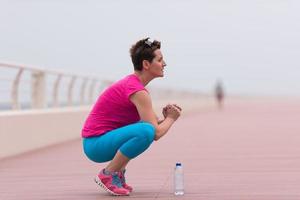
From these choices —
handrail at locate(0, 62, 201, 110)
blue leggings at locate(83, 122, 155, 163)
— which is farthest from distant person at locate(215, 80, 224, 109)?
blue leggings at locate(83, 122, 155, 163)

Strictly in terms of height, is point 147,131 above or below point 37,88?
above

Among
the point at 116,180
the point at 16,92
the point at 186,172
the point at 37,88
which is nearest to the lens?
the point at 116,180

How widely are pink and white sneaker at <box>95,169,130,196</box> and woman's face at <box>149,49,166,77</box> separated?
96 cm

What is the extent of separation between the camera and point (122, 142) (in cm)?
752

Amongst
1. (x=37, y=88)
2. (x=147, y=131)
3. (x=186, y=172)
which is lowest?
(x=186, y=172)

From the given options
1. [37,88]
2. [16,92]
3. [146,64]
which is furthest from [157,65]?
[37,88]

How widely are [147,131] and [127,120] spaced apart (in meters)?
0.44

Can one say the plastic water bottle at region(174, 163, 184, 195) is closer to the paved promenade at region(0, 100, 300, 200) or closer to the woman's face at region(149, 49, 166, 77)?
the paved promenade at region(0, 100, 300, 200)

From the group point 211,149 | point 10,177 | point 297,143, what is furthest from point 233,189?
point 297,143

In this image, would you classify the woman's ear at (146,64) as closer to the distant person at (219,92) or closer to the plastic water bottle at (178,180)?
the plastic water bottle at (178,180)

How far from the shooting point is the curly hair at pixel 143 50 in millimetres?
7371

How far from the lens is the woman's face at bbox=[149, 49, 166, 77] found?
7.39 m

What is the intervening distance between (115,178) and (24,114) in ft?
19.9

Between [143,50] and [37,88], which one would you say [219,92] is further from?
[143,50]
